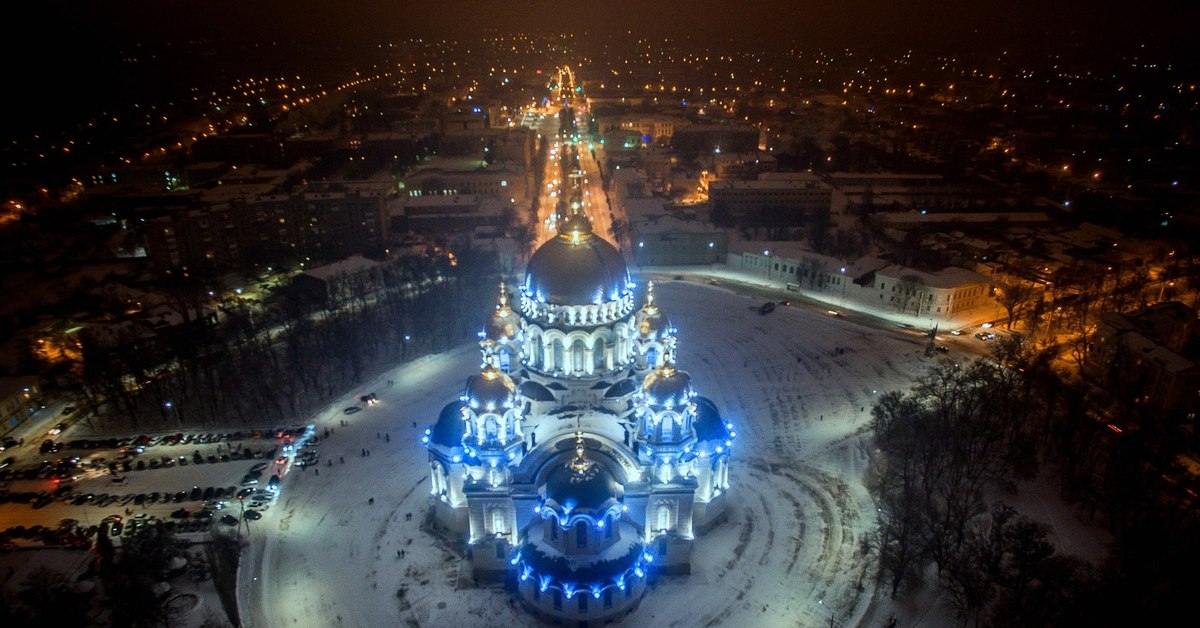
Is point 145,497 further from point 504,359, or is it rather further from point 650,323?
point 650,323

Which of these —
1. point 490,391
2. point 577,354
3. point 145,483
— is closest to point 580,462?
point 490,391

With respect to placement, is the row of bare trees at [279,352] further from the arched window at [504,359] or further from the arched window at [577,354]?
the arched window at [577,354]

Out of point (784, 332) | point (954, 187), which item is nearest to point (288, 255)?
point (784, 332)

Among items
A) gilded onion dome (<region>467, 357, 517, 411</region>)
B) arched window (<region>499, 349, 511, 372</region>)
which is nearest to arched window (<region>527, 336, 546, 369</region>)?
arched window (<region>499, 349, 511, 372</region>)

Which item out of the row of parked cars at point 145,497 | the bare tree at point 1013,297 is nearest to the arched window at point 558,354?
the row of parked cars at point 145,497

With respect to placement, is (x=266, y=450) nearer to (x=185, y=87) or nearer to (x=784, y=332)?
(x=784, y=332)

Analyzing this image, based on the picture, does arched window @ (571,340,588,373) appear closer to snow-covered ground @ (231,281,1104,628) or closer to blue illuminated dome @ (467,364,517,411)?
blue illuminated dome @ (467,364,517,411)
